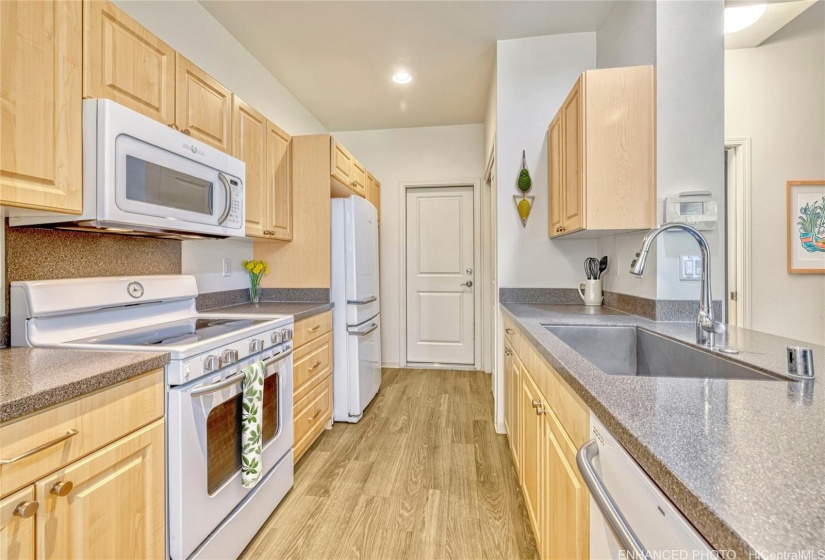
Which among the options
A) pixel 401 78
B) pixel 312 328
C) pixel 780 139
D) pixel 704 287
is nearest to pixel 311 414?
pixel 312 328

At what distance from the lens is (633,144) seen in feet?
5.70

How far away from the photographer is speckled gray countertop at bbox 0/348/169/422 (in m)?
0.76

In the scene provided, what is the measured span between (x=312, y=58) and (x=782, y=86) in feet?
9.36

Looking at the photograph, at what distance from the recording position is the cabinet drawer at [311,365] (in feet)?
6.80

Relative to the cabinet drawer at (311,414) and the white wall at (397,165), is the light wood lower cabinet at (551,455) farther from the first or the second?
the white wall at (397,165)

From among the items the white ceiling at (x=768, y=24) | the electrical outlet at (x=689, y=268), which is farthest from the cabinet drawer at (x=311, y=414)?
the white ceiling at (x=768, y=24)

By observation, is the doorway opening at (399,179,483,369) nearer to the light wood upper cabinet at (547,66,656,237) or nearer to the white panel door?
the white panel door

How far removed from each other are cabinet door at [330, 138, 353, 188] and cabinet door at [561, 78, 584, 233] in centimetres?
151

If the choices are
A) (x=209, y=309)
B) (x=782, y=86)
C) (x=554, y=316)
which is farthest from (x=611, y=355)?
(x=209, y=309)

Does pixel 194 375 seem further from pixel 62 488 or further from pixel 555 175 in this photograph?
pixel 555 175

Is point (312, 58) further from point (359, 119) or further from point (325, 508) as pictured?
point (325, 508)

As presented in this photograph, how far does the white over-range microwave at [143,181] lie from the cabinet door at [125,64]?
117 millimetres

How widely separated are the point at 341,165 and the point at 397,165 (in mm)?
1415

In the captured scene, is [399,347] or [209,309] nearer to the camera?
[209,309]
